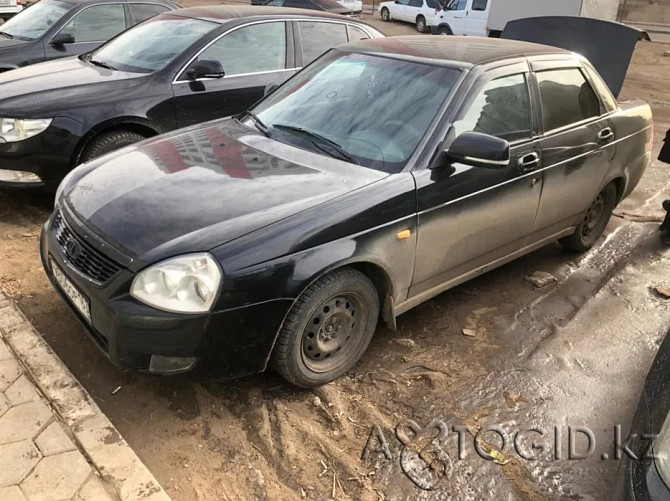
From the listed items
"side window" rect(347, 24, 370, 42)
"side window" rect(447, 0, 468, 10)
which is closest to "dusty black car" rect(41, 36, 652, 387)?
"side window" rect(347, 24, 370, 42)

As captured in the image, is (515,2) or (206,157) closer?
(206,157)

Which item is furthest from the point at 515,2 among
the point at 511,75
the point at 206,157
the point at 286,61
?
the point at 206,157

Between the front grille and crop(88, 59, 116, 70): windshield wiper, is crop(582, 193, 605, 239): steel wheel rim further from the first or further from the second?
crop(88, 59, 116, 70): windshield wiper

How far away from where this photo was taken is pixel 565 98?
420cm

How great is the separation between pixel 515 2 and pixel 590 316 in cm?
→ 1170

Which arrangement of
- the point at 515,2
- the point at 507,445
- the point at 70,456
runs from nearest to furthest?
1. the point at 70,456
2. the point at 507,445
3. the point at 515,2

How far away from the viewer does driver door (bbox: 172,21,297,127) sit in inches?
206

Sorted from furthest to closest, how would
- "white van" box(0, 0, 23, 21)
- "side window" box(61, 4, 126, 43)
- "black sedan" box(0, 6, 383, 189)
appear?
"white van" box(0, 0, 23, 21), "side window" box(61, 4, 126, 43), "black sedan" box(0, 6, 383, 189)

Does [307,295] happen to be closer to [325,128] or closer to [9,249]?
[325,128]

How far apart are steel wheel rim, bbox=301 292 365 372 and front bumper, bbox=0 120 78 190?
2.85 metres

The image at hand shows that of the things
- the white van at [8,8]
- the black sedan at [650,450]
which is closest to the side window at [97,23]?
the white van at [8,8]

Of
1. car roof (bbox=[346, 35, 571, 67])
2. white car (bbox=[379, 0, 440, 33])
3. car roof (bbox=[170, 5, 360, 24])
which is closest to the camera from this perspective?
car roof (bbox=[346, 35, 571, 67])

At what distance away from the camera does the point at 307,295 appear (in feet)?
9.20

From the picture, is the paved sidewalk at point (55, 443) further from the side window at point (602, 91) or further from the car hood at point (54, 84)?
the side window at point (602, 91)
